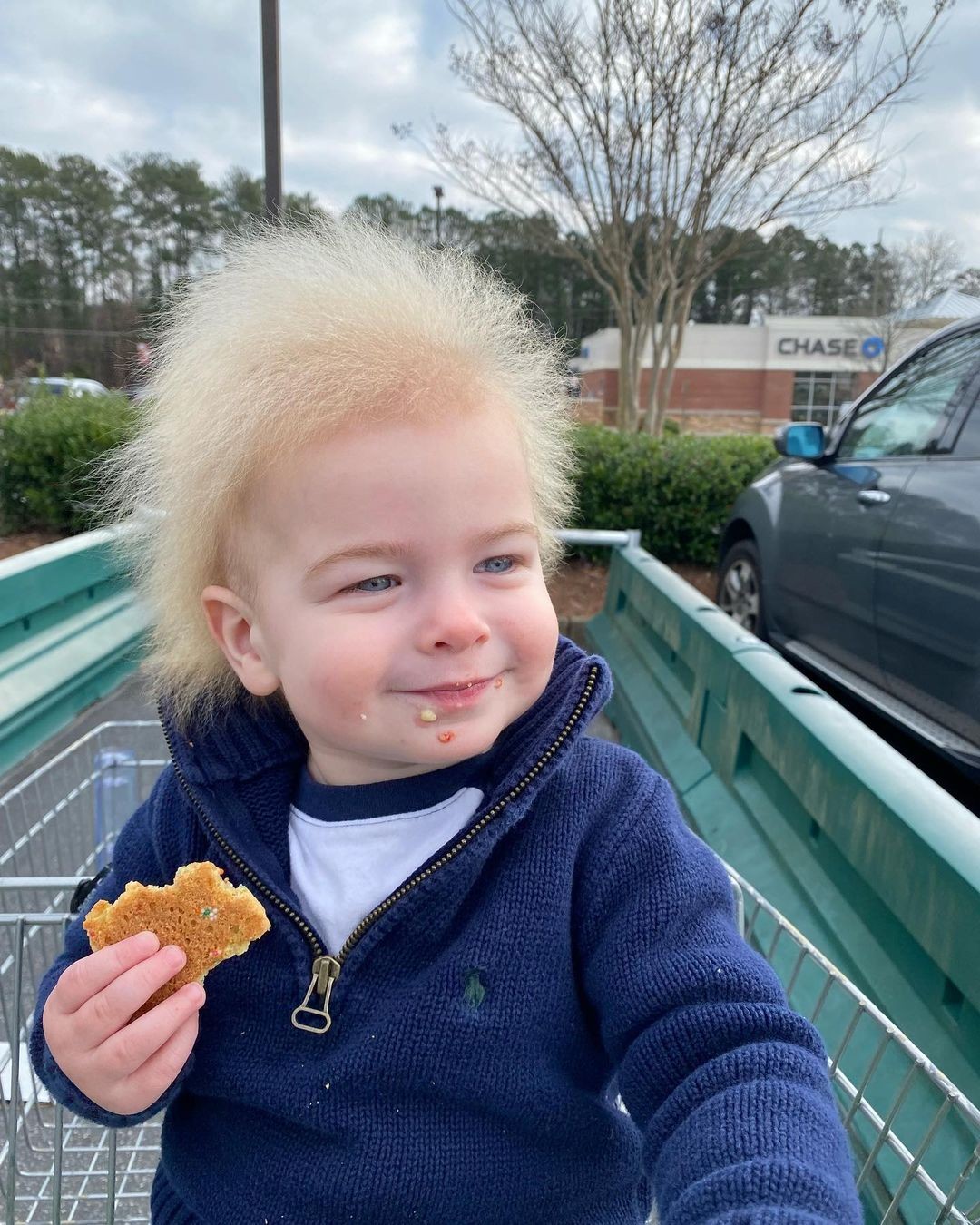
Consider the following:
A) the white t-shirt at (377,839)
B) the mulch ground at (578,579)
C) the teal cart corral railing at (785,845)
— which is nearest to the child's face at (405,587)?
the white t-shirt at (377,839)

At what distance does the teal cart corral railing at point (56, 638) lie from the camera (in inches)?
146

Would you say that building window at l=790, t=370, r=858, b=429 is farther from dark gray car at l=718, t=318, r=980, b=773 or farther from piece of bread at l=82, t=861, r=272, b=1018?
piece of bread at l=82, t=861, r=272, b=1018

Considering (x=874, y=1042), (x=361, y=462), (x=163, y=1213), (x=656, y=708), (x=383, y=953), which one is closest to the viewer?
(x=361, y=462)

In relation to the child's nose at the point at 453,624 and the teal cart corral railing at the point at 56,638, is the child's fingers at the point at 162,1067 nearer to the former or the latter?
the child's nose at the point at 453,624

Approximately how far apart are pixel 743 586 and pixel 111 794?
3.96 meters

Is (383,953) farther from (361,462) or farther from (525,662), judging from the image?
(361,462)

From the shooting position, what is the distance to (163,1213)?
1.46 meters

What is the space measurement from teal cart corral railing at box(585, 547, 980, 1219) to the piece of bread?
0.88 metres

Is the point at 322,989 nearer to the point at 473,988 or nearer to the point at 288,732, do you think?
the point at 473,988

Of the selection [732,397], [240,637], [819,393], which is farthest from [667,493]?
[819,393]

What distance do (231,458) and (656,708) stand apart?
3116mm

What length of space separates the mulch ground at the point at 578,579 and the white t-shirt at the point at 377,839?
5597 millimetres

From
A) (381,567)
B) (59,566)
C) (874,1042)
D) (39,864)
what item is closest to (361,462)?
(381,567)

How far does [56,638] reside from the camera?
4.18m
